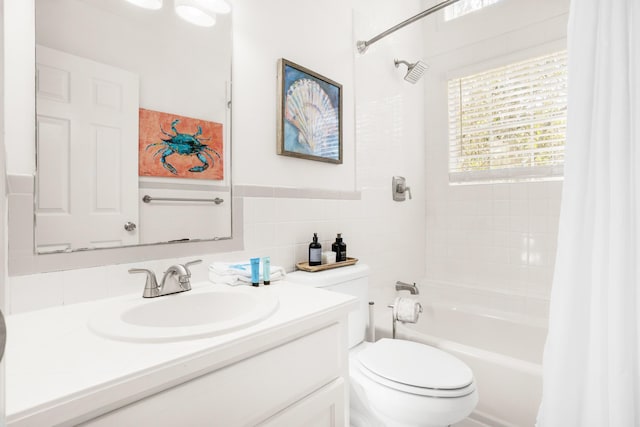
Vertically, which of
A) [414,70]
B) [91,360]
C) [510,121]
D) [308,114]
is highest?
[414,70]

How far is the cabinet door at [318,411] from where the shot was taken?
853mm

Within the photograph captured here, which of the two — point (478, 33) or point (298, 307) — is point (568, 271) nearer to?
point (298, 307)

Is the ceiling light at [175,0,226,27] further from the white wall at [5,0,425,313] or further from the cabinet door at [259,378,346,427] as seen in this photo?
the cabinet door at [259,378,346,427]

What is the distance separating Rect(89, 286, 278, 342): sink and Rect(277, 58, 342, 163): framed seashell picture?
0.73m

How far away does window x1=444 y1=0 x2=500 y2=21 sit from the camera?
2410 millimetres

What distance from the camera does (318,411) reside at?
0.94 meters

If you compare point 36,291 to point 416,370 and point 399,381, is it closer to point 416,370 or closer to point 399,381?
point 399,381

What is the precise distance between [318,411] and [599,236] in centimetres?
94

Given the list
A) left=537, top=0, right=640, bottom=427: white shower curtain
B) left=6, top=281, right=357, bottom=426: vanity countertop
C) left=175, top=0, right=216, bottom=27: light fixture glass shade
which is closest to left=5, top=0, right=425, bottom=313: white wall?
left=175, top=0, right=216, bottom=27: light fixture glass shade

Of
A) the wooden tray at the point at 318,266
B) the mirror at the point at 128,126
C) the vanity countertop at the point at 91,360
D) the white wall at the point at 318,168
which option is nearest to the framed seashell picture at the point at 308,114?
the white wall at the point at 318,168

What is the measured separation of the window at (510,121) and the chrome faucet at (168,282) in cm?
209

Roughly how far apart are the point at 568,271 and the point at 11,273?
5.13 feet

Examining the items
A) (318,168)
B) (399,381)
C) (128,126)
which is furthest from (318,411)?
(318,168)

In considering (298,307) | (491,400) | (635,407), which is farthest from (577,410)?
(298,307)
